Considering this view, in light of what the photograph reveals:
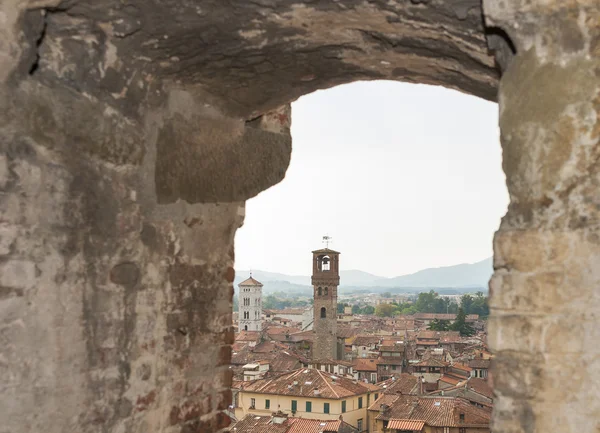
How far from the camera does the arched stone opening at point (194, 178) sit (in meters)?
1.59

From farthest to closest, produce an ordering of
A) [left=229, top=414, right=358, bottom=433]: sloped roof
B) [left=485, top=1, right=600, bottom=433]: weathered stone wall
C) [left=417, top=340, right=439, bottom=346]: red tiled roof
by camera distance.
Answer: [left=417, top=340, right=439, bottom=346]: red tiled roof < [left=229, top=414, right=358, bottom=433]: sloped roof < [left=485, top=1, right=600, bottom=433]: weathered stone wall

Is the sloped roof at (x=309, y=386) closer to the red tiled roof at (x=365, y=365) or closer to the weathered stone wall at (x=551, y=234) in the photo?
the red tiled roof at (x=365, y=365)

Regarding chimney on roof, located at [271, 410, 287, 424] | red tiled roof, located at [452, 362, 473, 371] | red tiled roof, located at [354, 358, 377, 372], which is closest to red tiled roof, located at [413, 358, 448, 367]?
red tiled roof, located at [452, 362, 473, 371]

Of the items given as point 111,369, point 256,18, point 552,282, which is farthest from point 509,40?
point 111,369

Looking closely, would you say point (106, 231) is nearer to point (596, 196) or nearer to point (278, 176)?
point (278, 176)

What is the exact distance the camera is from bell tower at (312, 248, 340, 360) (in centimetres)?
4931

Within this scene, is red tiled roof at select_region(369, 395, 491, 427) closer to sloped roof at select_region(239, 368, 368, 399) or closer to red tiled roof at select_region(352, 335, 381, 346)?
sloped roof at select_region(239, 368, 368, 399)

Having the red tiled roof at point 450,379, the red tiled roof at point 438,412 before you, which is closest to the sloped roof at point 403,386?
the red tiled roof at point 450,379

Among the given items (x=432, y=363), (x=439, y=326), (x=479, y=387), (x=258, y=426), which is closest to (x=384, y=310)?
(x=439, y=326)

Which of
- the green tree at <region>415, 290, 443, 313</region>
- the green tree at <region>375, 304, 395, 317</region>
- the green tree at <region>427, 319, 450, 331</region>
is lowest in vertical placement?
the green tree at <region>427, 319, 450, 331</region>

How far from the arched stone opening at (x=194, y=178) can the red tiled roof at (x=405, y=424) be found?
80.1ft

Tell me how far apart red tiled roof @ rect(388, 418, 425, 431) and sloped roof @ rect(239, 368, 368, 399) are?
412 centimetres

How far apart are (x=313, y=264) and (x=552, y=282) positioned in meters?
50.5

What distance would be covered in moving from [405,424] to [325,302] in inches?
931
